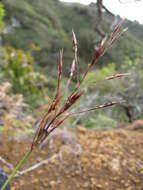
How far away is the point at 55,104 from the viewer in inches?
26.6

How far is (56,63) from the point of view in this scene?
1955cm

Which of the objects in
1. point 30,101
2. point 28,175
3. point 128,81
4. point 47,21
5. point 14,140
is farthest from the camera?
point 47,21

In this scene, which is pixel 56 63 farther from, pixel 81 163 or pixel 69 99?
pixel 69 99

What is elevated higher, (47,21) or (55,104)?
(55,104)

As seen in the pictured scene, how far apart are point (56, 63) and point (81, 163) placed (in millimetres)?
17414

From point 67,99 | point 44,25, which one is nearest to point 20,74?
point 67,99

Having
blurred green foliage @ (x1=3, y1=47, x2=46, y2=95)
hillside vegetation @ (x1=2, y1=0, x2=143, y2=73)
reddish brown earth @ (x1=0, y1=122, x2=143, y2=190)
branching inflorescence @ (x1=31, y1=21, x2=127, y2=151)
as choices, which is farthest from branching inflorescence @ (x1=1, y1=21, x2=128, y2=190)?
hillside vegetation @ (x1=2, y1=0, x2=143, y2=73)

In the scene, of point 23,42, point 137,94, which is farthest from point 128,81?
point 23,42

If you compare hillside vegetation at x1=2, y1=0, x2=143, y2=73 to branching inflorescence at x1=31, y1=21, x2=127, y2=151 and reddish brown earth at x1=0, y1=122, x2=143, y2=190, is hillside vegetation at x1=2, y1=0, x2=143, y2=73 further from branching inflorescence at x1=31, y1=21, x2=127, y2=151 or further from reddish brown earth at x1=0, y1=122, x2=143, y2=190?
branching inflorescence at x1=31, y1=21, x2=127, y2=151

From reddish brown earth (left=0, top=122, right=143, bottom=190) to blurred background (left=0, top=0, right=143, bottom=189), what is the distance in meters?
0.20

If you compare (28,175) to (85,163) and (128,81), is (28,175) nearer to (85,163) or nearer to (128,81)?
(85,163)

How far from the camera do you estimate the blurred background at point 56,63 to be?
2742mm

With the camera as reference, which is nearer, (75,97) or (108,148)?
(75,97)

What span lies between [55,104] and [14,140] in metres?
1.95
